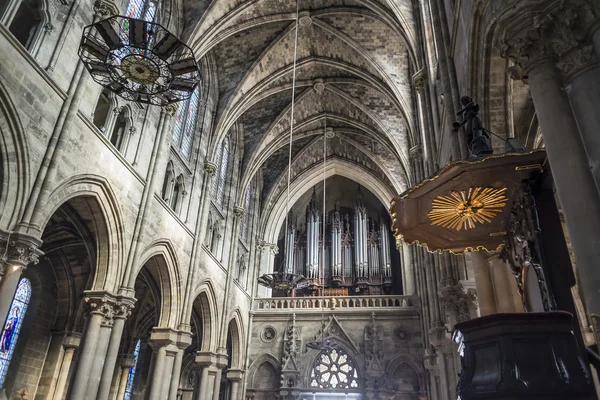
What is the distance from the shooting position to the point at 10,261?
307 inches

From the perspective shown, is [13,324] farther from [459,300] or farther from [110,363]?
[459,300]

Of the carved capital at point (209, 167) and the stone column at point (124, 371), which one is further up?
the carved capital at point (209, 167)

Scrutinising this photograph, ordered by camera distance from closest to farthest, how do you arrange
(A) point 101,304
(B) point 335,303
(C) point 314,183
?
(A) point 101,304 → (B) point 335,303 → (C) point 314,183

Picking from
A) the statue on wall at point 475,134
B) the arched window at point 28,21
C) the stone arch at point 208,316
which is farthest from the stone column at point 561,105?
the stone arch at point 208,316

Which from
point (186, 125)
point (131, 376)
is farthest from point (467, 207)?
point (131, 376)

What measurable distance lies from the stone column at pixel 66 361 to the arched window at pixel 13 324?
1563 mm

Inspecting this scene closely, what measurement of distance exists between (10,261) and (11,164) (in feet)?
5.60

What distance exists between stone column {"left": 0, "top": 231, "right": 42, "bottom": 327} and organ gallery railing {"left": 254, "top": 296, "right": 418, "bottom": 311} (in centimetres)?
1476

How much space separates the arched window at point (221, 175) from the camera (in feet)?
64.2

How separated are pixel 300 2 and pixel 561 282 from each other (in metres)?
14.8

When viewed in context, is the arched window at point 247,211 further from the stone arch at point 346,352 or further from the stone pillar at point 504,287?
the stone pillar at point 504,287

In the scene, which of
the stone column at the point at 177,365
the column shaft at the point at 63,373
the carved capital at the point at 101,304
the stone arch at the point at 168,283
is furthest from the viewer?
the column shaft at the point at 63,373

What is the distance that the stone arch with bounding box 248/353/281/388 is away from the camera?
2098cm

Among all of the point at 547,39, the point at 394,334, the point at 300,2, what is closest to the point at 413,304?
the point at 394,334
